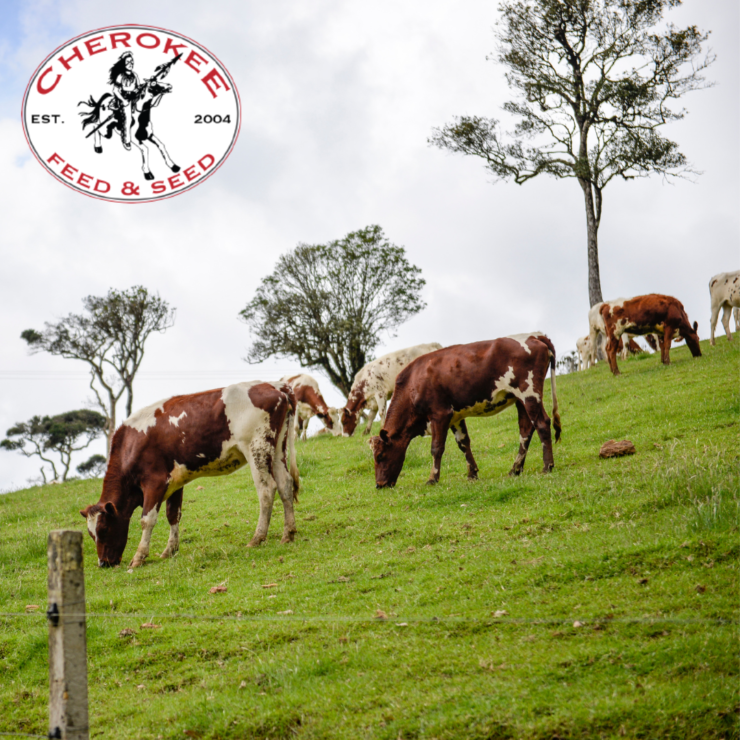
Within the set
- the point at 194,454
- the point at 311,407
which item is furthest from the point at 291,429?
the point at 311,407

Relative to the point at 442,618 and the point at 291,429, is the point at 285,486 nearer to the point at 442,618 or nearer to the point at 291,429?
the point at 291,429

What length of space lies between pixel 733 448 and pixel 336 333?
1157 inches

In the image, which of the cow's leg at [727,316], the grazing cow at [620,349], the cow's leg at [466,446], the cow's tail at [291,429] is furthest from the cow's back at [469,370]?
the grazing cow at [620,349]

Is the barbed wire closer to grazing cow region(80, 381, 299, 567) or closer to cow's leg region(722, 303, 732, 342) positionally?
grazing cow region(80, 381, 299, 567)

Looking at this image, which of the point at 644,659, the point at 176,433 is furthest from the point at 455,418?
the point at 644,659

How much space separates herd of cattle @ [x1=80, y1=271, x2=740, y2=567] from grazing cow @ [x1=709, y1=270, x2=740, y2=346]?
39.4 ft

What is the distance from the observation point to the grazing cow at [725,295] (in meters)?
22.6

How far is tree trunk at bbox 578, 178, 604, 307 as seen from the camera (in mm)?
29844

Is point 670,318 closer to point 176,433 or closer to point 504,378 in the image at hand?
point 504,378

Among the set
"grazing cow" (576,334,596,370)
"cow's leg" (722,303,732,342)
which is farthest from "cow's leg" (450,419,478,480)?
"grazing cow" (576,334,596,370)

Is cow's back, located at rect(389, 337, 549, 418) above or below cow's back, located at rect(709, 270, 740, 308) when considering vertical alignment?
below

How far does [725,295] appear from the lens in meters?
22.9

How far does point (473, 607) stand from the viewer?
6742mm

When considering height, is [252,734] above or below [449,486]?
below
